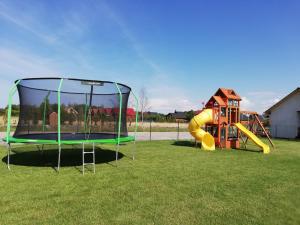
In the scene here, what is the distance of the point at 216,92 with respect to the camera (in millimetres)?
16266

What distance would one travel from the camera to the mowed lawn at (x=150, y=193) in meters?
4.73

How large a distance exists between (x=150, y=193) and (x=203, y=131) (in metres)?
9.27

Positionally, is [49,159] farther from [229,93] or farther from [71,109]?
[229,93]

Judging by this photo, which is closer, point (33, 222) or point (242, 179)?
point (33, 222)

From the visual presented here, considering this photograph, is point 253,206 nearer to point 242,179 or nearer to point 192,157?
point 242,179

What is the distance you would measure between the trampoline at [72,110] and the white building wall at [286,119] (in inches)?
781

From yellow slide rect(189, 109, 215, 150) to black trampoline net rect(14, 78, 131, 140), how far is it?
5.01 m

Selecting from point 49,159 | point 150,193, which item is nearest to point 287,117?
point 49,159

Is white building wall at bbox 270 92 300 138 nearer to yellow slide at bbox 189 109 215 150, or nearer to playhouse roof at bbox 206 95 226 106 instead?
playhouse roof at bbox 206 95 226 106

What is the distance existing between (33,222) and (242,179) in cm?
509

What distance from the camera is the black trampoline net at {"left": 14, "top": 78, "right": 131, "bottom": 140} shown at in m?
9.47

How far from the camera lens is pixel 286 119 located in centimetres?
2678

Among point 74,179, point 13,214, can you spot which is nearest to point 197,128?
point 74,179

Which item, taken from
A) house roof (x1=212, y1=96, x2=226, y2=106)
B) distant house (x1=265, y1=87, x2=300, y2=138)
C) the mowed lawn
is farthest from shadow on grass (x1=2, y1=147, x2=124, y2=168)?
distant house (x1=265, y1=87, x2=300, y2=138)
